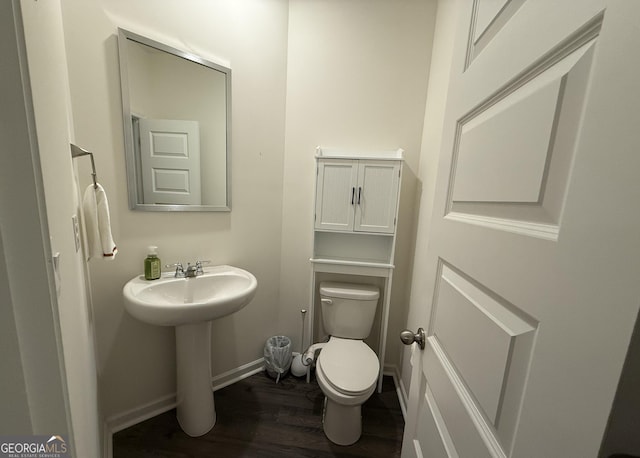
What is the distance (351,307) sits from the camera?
1573 mm

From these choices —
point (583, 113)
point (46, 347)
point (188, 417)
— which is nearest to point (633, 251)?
point (583, 113)

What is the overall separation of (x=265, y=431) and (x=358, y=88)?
2.14m

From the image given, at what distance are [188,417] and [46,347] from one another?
130cm

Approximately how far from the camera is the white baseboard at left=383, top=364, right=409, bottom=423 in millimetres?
1494

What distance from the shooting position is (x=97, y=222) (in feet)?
3.01

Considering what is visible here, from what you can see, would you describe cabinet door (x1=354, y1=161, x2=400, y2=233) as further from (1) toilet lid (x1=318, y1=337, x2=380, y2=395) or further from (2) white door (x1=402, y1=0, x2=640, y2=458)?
(2) white door (x1=402, y1=0, x2=640, y2=458)

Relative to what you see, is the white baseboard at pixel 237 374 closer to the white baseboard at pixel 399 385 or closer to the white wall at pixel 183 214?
the white wall at pixel 183 214

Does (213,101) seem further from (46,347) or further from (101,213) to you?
(46,347)

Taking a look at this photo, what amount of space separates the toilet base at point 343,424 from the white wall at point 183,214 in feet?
2.35

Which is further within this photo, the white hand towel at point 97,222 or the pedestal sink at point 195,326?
the pedestal sink at point 195,326

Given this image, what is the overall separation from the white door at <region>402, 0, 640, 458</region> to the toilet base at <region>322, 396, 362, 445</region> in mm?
770

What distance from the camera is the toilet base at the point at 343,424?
126 cm

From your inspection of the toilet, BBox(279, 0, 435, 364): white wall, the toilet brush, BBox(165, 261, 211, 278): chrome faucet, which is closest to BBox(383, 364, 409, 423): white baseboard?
BBox(279, 0, 435, 364): white wall

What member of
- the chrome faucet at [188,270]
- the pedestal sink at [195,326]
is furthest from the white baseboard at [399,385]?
the chrome faucet at [188,270]
